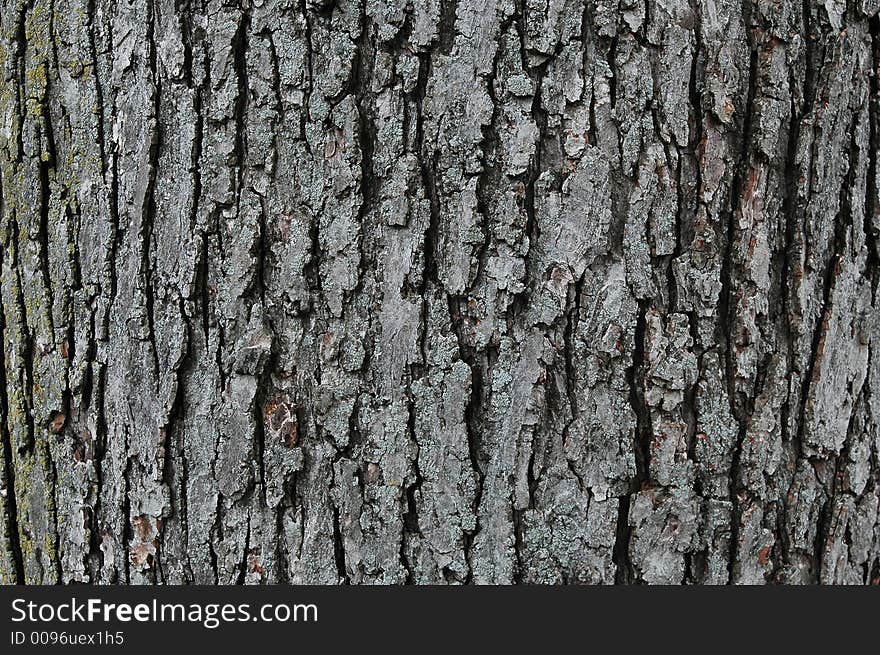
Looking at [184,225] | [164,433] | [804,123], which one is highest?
[804,123]

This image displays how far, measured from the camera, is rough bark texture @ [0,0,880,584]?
157 cm

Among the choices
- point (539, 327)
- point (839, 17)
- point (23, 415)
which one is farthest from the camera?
point (23, 415)

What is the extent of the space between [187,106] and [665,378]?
1.07m

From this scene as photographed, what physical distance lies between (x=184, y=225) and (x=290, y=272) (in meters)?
0.23

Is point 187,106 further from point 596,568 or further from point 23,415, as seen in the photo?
point 596,568

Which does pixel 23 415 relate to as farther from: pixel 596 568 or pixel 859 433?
pixel 859 433

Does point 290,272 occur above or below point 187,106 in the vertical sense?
below

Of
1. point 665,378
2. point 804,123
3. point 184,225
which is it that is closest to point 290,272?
point 184,225

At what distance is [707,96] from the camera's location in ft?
5.25

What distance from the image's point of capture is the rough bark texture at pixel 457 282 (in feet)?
5.16

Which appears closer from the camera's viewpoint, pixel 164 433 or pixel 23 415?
pixel 164 433

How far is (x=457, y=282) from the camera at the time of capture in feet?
5.19

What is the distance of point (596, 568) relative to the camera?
Answer: 1.62m

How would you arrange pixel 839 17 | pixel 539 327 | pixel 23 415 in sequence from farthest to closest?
pixel 23 415 → pixel 839 17 → pixel 539 327
